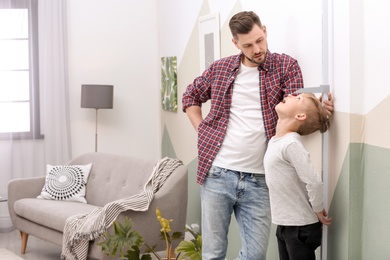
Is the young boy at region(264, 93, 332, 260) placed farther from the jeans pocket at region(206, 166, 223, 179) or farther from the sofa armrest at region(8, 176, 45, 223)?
the sofa armrest at region(8, 176, 45, 223)

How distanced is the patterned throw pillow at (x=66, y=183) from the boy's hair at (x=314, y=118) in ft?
10.4

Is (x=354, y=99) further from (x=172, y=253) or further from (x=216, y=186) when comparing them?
(x=172, y=253)

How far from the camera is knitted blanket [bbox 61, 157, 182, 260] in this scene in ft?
15.0

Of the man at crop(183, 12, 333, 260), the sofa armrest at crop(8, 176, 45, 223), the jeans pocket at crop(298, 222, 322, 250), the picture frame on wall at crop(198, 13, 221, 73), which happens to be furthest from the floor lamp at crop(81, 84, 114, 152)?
the jeans pocket at crop(298, 222, 322, 250)

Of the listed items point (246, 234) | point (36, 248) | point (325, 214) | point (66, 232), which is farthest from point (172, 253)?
point (325, 214)

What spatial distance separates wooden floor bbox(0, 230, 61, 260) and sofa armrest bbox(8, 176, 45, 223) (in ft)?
0.94

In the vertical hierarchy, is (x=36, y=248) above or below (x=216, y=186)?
below

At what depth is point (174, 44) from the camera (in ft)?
20.0

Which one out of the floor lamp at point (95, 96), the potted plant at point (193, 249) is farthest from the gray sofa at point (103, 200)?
the potted plant at point (193, 249)

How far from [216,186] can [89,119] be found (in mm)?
3943

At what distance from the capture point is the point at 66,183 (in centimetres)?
568

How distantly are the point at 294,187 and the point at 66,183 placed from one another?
325 cm

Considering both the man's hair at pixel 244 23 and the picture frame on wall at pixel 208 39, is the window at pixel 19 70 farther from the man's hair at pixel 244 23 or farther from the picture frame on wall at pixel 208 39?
the man's hair at pixel 244 23

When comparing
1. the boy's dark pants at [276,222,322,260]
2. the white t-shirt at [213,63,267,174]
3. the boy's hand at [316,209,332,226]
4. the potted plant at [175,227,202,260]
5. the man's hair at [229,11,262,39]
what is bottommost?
the potted plant at [175,227,202,260]
